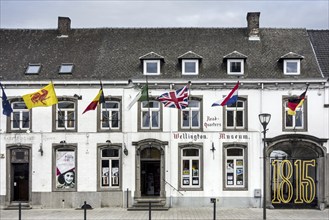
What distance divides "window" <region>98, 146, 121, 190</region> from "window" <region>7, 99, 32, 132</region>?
436 cm

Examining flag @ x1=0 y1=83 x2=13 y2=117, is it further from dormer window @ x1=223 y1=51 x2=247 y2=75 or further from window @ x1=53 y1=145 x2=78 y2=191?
dormer window @ x1=223 y1=51 x2=247 y2=75

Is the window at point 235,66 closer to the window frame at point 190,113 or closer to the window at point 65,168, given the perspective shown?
the window frame at point 190,113

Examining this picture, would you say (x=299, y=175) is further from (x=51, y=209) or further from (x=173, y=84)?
(x=51, y=209)

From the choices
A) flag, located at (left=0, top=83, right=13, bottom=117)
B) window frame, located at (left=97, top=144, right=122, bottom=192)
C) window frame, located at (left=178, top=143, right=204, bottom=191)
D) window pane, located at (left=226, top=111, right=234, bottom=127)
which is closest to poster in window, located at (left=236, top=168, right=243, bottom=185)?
window frame, located at (left=178, top=143, right=204, bottom=191)

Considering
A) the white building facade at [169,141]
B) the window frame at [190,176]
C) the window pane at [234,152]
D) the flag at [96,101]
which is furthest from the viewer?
the window pane at [234,152]

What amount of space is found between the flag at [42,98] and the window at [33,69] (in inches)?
128

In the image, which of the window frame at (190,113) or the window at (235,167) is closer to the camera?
the window at (235,167)

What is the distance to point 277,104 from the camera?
2695 centimetres

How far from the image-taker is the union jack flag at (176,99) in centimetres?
2491

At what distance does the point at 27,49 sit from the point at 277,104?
49.3 feet

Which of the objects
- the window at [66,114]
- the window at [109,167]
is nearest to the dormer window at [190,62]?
the window at [109,167]

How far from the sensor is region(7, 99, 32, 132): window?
27.6m

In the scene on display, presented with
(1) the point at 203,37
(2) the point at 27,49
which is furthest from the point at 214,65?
(2) the point at 27,49

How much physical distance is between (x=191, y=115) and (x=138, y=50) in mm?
5463
